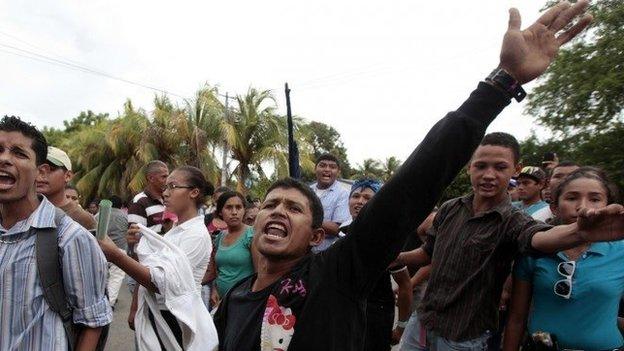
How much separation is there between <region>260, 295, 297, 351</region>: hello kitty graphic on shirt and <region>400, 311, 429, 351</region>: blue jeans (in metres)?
1.64

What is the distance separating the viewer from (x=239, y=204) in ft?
17.3

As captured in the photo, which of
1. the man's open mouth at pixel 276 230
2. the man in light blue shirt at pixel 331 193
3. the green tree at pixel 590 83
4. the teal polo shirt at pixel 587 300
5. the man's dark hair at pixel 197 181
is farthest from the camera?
the green tree at pixel 590 83

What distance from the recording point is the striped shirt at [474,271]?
276 centimetres

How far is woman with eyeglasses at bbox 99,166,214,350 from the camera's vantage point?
3.06 m

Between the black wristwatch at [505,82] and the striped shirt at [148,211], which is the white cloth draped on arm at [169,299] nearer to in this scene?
the black wristwatch at [505,82]

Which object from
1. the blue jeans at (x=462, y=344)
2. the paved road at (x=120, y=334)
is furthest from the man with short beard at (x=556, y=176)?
the paved road at (x=120, y=334)

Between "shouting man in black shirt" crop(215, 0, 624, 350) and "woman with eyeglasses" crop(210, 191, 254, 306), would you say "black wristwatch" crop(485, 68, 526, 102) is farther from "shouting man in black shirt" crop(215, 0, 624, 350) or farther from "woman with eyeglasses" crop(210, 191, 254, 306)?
"woman with eyeglasses" crop(210, 191, 254, 306)

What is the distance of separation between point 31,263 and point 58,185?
1413 mm

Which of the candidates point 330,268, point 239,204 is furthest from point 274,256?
point 239,204

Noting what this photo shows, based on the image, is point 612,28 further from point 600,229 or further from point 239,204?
point 600,229

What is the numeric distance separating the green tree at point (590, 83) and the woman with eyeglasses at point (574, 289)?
58.6 feet

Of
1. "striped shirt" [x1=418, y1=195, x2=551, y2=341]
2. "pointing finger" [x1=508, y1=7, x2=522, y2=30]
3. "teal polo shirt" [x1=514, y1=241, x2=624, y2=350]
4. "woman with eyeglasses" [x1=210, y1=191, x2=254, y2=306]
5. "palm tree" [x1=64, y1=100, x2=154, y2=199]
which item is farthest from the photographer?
"palm tree" [x1=64, y1=100, x2=154, y2=199]

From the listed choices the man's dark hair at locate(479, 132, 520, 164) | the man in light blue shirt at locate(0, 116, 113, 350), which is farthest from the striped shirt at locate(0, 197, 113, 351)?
the man's dark hair at locate(479, 132, 520, 164)

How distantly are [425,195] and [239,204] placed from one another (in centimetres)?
400
